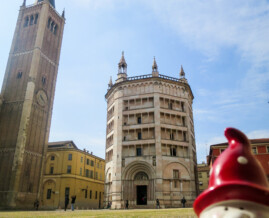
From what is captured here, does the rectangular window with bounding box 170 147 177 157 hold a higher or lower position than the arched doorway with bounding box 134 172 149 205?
higher

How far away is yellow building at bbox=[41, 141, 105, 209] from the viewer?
5612 cm

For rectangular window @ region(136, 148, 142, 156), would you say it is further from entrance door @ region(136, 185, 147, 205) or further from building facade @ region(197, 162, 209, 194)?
building facade @ region(197, 162, 209, 194)

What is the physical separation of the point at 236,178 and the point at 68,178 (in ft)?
195

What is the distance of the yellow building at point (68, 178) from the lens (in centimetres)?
5612

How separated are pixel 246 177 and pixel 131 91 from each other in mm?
44869

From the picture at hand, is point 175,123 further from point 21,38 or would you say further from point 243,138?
point 243,138

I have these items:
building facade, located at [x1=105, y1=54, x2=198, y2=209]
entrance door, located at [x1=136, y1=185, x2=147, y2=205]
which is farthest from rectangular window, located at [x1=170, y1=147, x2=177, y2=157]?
entrance door, located at [x1=136, y1=185, x2=147, y2=205]

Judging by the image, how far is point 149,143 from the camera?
139 ft

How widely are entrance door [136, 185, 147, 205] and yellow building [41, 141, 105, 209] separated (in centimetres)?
1958

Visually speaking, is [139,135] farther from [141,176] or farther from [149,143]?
[141,176]

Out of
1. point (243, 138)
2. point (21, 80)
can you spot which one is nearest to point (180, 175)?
point (21, 80)

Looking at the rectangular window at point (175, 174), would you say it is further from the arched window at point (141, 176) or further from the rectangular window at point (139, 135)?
the rectangular window at point (139, 135)

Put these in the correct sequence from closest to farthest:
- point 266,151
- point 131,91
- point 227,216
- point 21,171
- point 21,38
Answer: point 227,216 < point 21,171 < point 266,151 < point 131,91 < point 21,38

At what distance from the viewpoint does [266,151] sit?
144ft
